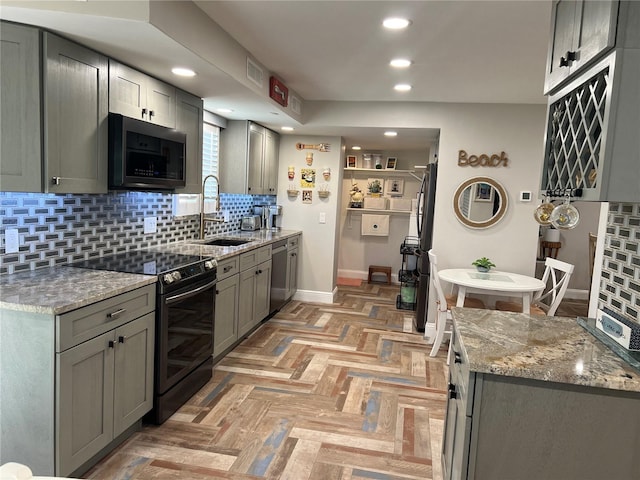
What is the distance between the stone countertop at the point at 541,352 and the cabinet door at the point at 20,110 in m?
2.15

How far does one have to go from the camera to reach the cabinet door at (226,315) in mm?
3570

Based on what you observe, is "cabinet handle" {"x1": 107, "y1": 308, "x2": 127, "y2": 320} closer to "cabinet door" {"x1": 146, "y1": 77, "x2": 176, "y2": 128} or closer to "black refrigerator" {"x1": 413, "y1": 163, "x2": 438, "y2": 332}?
"cabinet door" {"x1": 146, "y1": 77, "x2": 176, "y2": 128}

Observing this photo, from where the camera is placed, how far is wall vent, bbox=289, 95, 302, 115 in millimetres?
4523

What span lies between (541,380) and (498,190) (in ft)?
11.4

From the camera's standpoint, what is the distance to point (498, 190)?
15.4 feet

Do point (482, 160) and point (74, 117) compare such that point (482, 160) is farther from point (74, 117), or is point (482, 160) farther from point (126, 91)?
point (74, 117)

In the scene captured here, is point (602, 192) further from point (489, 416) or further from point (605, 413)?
point (489, 416)

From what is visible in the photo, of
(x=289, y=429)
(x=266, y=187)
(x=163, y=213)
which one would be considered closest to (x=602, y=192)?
(x=289, y=429)

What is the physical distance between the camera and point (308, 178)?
594 centimetres

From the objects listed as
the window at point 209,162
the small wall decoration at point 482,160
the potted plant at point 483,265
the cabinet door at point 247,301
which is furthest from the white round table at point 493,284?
the window at point 209,162

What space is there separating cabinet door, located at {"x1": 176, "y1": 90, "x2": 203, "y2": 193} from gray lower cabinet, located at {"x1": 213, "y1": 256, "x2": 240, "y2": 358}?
2.25ft

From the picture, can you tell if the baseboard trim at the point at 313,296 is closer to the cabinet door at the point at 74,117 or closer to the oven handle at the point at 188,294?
the oven handle at the point at 188,294

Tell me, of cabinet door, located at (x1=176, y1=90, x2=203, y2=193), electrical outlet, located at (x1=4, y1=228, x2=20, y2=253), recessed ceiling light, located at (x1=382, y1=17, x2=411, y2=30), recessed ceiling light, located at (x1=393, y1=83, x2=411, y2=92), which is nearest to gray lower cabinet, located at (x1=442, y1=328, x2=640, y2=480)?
recessed ceiling light, located at (x1=382, y1=17, x2=411, y2=30)

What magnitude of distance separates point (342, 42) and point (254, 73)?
0.79 m
